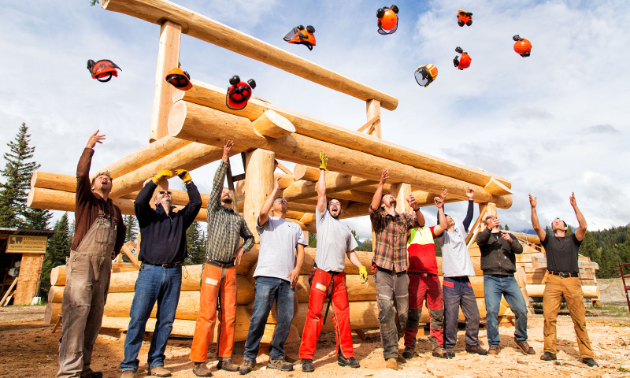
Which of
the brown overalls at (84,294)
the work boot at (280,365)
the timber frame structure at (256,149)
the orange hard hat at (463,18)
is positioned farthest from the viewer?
the orange hard hat at (463,18)

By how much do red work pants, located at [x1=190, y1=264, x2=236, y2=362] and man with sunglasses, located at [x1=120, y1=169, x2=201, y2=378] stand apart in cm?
28

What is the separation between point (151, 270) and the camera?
3801mm

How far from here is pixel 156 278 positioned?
3.78m

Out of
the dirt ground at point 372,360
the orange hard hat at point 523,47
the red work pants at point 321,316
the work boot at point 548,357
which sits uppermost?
the orange hard hat at point 523,47

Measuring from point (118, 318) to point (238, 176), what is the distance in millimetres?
3108

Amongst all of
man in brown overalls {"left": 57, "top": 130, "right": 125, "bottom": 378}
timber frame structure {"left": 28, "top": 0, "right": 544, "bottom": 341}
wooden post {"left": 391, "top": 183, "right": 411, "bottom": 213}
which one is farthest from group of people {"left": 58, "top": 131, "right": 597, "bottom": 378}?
wooden post {"left": 391, "top": 183, "right": 411, "bottom": 213}

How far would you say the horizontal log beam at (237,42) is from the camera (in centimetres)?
598

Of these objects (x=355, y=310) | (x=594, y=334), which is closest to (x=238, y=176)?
(x=355, y=310)

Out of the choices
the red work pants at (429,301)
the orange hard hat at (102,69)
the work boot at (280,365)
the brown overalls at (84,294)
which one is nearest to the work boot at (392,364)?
the red work pants at (429,301)

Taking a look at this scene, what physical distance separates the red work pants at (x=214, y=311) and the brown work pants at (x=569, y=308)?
12.8ft

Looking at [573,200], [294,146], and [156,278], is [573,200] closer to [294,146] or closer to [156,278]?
[294,146]

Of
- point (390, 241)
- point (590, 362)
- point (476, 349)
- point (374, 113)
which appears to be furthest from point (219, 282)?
point (374, 113)

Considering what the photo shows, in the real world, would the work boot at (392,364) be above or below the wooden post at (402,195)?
below

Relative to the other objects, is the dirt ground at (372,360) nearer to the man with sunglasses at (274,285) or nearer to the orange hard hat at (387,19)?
the man with sunglasses at (274,285)
